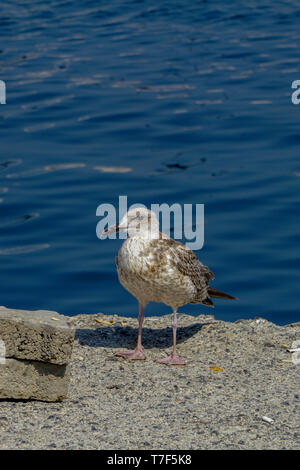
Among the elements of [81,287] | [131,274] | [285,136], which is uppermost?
[285,136]

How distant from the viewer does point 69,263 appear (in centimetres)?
1247

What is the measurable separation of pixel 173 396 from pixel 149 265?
1.24 meters

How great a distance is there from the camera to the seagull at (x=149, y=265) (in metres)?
8.05

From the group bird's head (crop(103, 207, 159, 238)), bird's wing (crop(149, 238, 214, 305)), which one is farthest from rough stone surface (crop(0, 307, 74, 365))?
bird's wing (crop(149, 238, 214, 305))

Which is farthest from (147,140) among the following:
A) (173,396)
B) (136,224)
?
(173,396)

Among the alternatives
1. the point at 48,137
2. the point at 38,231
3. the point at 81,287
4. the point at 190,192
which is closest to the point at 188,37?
the point at 48,137

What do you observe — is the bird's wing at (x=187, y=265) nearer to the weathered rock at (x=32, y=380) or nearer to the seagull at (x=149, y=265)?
the seagull at (x=149, y=265)

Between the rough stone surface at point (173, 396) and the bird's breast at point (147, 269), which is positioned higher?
the bird's breast at point (147, 269)

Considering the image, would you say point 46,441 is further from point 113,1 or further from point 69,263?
point 113,1

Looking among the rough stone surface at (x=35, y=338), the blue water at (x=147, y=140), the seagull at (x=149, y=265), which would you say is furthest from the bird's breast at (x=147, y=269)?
the blue water at (x=147, y=140)

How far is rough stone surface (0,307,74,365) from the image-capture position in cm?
679

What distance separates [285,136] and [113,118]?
3425mm

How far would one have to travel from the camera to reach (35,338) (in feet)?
22.4

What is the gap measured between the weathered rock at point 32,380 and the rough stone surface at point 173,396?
9 centimetres
